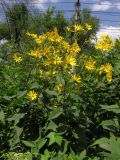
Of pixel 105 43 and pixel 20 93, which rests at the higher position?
pixel 105 43

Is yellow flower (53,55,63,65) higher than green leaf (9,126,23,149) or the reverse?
higher

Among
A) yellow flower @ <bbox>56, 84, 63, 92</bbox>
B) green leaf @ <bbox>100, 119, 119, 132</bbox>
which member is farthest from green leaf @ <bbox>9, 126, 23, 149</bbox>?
green leaf @ <bbox>100, 119, 119, 132</bbox>

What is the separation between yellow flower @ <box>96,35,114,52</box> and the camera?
12.1 feet

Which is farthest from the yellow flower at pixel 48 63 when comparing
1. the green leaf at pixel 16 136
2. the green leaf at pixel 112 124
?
the green leaf at pixel 112 124

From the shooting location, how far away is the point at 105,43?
372cm

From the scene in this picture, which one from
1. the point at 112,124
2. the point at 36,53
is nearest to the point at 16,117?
the point at 36,53

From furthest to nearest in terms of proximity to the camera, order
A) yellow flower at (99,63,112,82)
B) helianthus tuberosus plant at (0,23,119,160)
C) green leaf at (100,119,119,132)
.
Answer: yellow flower at (99,63,112,82)
helianthus tuberosus plant at (0,23,119,160)
green leaf at (100,119,119,132)

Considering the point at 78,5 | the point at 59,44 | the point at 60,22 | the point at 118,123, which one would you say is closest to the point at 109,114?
the point at 118,123

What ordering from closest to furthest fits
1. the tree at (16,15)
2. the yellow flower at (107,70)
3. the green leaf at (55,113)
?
1. the green leaf at (55,113)
2. the yellow flower at (107,70)
3. the tree at (16,15)

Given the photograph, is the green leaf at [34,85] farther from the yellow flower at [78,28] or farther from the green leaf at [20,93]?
the yellow flower at [78,28]

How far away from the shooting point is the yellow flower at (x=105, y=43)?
368 centimetres

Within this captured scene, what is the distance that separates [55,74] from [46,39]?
13.1 inches

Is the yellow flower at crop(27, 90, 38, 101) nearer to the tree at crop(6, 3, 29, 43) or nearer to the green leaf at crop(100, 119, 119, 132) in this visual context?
the green leaf at crop(100, 119, 119, 132)

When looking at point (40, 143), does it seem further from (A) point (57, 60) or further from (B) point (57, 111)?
(A) point (57, 60)
